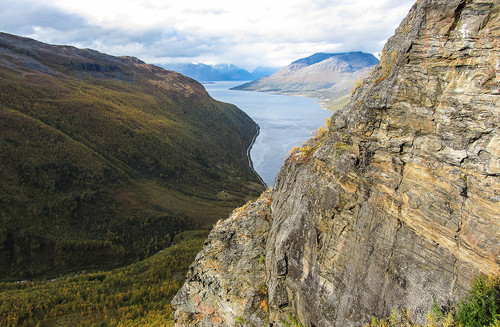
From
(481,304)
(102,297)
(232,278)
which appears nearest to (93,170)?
(102,297)

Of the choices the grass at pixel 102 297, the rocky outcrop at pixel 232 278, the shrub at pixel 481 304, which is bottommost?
the grass at pixel 102 297

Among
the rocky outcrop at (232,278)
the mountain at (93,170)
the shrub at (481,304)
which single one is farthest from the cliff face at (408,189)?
the mountain at (93,170)

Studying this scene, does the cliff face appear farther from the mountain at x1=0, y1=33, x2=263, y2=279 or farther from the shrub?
the mountain at x1=0, y1=33, x2=263, y2=279

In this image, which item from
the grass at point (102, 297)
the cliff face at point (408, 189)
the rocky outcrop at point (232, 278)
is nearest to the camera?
the cliff face at point (408, 189)

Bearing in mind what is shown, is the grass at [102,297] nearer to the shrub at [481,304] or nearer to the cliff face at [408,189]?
the cliff face at [408,189]

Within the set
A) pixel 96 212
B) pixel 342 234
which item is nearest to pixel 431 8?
pixel 342 234

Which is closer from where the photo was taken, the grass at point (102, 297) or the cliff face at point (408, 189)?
the cliff face at point (408, 189)

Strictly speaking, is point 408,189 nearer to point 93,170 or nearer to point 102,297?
point 102,297
